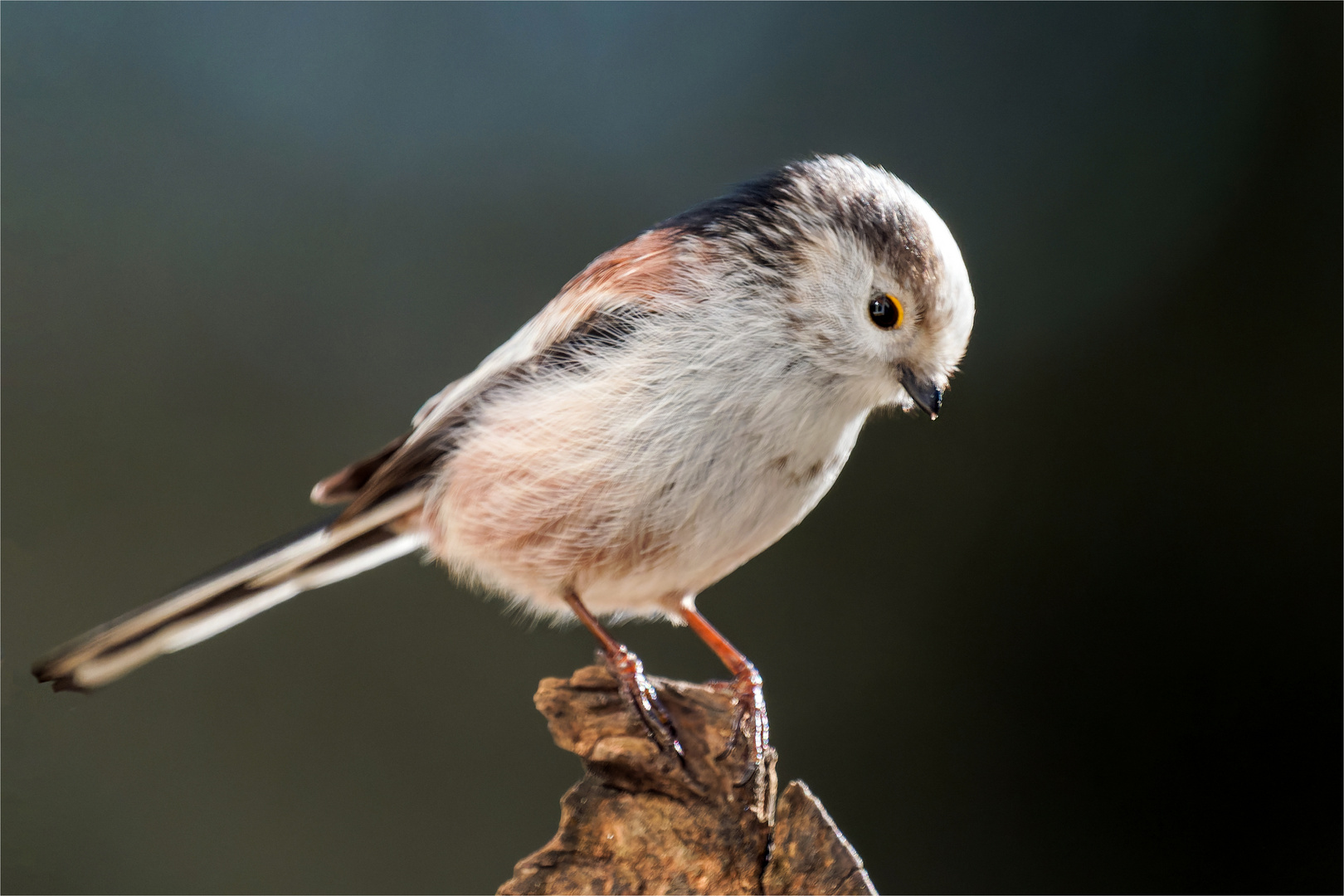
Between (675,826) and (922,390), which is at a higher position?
(922,390)

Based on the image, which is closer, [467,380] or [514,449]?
[514,449]

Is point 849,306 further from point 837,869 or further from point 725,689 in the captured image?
point 837,869

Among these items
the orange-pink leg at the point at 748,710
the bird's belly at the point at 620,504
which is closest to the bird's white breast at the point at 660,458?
the bird's belly at the point at 620,504

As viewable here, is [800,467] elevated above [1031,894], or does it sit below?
above

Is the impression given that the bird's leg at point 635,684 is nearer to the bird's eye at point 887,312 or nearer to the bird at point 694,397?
the bird at point 694,397

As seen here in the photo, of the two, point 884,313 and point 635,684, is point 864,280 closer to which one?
point 884,313

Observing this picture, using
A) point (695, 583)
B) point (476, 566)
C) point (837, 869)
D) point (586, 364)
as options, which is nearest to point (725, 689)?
point (695, 583)

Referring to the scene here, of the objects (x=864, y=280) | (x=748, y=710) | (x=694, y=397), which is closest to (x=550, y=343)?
(x=694, y=397)

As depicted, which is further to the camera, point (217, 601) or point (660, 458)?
point (217, 601)
